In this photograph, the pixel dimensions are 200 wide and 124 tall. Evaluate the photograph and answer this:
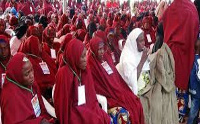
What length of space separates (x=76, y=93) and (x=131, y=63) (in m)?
1.02

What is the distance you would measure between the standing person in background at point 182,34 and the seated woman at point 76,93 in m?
1.35

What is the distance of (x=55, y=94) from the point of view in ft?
8.83

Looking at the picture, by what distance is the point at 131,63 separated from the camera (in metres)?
3.50

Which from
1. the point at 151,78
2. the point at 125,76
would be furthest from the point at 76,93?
the point at 151,78

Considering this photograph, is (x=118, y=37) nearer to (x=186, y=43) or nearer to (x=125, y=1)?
(x=186, y=43)

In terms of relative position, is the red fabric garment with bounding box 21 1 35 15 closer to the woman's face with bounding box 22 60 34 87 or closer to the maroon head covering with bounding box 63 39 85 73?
the maroon head covering with bounding box 63 39 85 73

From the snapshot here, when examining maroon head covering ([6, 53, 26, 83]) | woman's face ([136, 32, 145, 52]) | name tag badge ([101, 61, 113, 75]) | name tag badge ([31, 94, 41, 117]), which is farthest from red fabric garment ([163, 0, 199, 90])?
maroon head covering ([6, 53, 26, 83])

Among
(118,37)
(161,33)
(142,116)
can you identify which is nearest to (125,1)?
(118,37)

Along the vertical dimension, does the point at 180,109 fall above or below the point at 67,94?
below

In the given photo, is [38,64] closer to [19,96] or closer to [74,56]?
[74,56]

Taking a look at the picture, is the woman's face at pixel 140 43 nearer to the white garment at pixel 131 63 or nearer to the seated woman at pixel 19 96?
the white garment at pixel 131 63

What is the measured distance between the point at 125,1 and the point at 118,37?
51.8ft

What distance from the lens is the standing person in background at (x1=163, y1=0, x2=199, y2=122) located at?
11.8 feet

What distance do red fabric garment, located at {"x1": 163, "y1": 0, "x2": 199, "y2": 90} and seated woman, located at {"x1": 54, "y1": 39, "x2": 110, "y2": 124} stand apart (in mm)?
1353
